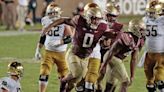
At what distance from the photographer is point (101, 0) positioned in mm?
13992

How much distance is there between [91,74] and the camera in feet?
31.6

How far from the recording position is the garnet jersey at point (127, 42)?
973 centimetres

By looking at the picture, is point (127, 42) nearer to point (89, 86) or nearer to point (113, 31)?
point (113, 31)

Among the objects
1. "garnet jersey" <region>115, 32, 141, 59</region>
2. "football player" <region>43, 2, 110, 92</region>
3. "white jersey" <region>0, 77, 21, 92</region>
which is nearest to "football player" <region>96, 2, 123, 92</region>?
"garnet jersey" <region>115, 32, 141, 59</region>

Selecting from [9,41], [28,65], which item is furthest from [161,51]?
[9,41]

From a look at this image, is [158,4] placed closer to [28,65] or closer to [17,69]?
[17,69]

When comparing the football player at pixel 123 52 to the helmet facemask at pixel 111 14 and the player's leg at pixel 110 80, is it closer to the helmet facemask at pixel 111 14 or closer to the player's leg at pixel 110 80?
the player's leg at pixel 110 80

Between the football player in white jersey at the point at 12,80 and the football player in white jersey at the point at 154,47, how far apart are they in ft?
11.5

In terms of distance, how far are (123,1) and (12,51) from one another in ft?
46.5

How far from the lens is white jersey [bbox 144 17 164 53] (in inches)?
408

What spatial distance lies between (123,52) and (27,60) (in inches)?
246

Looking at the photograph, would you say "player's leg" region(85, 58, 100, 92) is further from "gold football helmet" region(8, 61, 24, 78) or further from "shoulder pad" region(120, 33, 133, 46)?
"gold football helmet" region(8, 61, 24, 78)

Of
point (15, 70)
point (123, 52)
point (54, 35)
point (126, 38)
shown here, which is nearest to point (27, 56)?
point (54, 35)

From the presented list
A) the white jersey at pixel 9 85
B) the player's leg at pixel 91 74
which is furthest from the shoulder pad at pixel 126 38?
the white jersey at pixel 9 85
